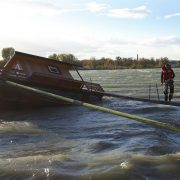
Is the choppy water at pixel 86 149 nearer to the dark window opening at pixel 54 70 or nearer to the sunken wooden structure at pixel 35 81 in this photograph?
the sunken wooden structure at pixel 35 81

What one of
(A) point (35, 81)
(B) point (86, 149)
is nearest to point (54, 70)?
(A) point (35, 81)

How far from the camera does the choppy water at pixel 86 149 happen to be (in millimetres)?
7938

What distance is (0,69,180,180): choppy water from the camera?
794 centimetres

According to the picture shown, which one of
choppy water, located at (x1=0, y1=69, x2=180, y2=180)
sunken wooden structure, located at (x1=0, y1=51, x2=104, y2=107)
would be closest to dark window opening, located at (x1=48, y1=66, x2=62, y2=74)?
sunken wooden structure, located at (x1=0, y1=51, x2=104, y2=107)

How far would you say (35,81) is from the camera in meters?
18.8

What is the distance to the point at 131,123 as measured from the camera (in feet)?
46.7

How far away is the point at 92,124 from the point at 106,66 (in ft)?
419

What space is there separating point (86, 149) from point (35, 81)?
9.29m

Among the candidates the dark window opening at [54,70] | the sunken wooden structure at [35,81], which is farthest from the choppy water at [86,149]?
the dark window opening at [54,70]

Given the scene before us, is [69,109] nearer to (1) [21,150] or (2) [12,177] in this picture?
(1) [21,150]

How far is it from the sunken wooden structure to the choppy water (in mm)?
2310

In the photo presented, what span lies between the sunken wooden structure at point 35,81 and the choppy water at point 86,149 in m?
2.31

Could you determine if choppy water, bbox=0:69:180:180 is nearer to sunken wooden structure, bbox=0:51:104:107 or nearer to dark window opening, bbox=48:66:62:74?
sunken wooden structure, bbox=0:51:104:107

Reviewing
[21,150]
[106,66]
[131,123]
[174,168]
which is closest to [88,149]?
[21,150]
